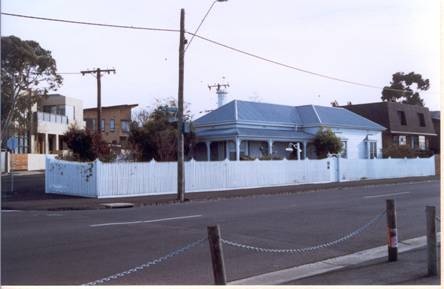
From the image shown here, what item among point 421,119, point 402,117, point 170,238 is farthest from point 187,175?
point 421,119

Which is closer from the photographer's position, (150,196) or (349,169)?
(150,196)

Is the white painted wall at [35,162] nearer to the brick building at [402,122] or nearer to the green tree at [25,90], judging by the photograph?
the green tree at [25,90]

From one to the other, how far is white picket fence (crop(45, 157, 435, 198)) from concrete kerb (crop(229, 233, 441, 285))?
1511cm

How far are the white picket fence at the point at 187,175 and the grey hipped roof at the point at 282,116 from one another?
644 centimetres

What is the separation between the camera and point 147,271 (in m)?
8.23

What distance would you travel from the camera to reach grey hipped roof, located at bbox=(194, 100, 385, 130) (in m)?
38.8

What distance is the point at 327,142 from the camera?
39.5 meters

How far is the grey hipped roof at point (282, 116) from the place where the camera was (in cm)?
3881

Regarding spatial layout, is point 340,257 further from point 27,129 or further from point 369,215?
point 27,129

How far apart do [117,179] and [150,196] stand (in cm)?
153

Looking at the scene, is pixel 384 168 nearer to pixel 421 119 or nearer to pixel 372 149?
pixel 372 149

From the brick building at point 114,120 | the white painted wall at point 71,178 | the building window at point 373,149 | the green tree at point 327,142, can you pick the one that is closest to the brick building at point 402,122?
the building window at point 373,149

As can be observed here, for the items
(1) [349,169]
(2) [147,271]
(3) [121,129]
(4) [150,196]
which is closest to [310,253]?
(2) [147,271]

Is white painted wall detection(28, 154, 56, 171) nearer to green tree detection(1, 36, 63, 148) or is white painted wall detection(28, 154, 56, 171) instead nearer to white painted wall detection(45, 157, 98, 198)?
green tree detection(1, 36, 63, 148)
